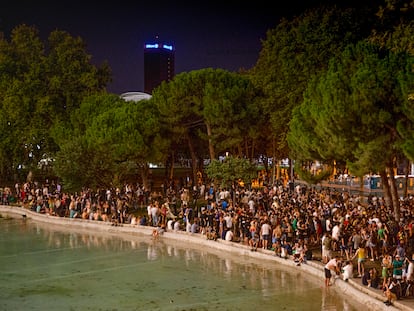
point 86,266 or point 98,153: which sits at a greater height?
point 98,153

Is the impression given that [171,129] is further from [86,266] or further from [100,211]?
[86,266]

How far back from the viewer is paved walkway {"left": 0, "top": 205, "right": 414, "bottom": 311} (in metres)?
16.0

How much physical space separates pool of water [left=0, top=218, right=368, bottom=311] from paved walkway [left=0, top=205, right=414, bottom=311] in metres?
0.30

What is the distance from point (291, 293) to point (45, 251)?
12589mm

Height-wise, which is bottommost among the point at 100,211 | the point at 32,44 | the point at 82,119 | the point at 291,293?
the point at 291,293

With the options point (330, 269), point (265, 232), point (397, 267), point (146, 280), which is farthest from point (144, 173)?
point (397, 267)

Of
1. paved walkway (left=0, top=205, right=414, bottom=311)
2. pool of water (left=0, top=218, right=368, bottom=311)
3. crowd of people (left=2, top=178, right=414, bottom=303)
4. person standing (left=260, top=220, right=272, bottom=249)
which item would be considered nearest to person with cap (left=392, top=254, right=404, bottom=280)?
crowd of people (left=2, top=178, right=414, bottom=303)

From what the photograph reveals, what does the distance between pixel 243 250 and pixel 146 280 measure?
4755 mm

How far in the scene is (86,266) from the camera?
75.5ft

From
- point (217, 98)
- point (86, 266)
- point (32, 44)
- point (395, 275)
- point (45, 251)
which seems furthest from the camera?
point (32, 44)

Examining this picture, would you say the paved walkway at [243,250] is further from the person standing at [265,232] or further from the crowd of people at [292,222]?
the person standing at [265,232]

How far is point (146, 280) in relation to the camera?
20.4 m

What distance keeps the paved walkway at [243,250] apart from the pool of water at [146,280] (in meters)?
0.30

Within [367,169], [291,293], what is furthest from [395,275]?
[367,169]
